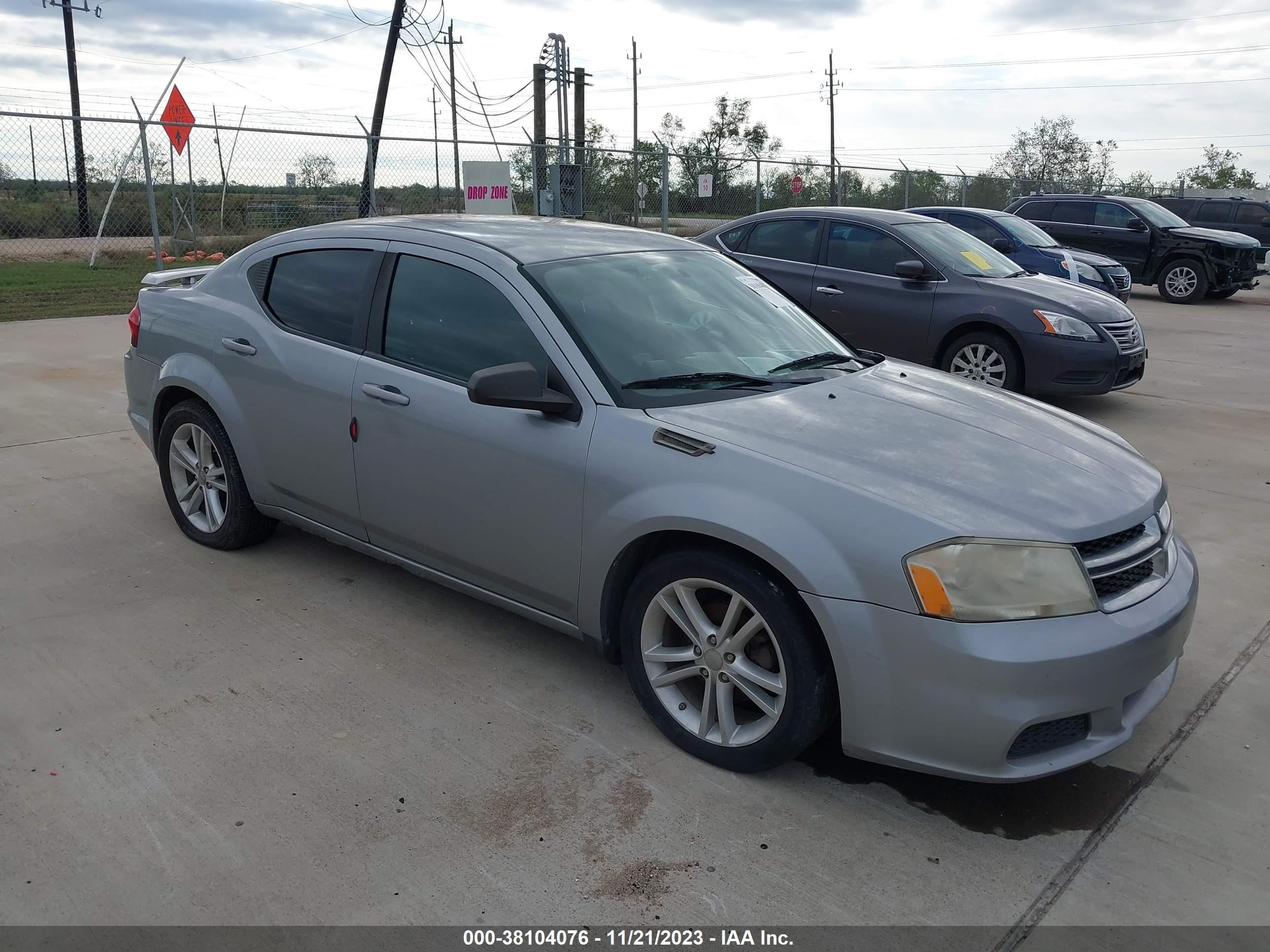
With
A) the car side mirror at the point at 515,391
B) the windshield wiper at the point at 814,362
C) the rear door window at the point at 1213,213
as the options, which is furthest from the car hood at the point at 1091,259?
the car side mirror at the point at 515,391

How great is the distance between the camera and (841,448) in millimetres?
3186

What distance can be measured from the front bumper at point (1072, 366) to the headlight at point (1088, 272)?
17.4 feet

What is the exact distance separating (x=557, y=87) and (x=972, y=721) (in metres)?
26.4

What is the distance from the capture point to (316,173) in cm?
1667

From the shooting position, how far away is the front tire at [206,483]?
4.79 metres

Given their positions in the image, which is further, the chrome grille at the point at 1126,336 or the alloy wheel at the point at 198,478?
the chrome grille at the point at 1126,336

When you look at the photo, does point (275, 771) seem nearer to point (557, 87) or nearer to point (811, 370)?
point (811, 370)

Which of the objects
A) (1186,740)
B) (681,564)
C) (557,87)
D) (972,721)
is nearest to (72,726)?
(681,564)

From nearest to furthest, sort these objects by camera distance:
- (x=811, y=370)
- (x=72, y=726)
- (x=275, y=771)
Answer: (x=275, y=771) → (x=72, y=726) → (x=811, y=370)

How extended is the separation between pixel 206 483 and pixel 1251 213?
23.6 metres

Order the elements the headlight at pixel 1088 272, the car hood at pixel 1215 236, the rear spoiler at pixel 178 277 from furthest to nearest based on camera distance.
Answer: the car hood at pixel 1215 236 < the headlight at pixel 1088 272 < the rear spoiler at pixel 178 277

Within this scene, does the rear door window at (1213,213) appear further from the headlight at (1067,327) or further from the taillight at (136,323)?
the taillight at (136,323)

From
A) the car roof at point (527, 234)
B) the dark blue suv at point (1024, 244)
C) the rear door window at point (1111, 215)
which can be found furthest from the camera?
the rear door window at point (1111, 215)

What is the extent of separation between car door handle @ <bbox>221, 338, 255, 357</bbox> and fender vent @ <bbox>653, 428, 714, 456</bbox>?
2160 mm
